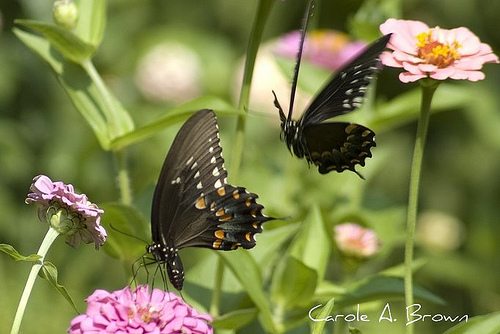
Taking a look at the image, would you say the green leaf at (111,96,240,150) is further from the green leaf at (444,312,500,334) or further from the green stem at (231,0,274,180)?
the green leaf at (444,312,500,334)

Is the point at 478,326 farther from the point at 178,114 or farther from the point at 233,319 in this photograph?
the point at 178,114

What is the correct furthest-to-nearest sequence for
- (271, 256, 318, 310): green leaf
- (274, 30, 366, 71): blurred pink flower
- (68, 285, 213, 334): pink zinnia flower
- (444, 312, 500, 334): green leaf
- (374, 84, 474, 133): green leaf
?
(274, 30, 366, 71): blurred pink flower < (374, 84, 474, 133): green leaf < (271, 256, 318, 310): green leaf < (444, 312, 500, 334): green leaf < (68, 285, 213, 334): pink zinnia flower

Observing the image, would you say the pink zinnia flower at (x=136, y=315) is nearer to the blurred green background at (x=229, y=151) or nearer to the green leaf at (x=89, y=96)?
the green leaf at (x=89, y=96)

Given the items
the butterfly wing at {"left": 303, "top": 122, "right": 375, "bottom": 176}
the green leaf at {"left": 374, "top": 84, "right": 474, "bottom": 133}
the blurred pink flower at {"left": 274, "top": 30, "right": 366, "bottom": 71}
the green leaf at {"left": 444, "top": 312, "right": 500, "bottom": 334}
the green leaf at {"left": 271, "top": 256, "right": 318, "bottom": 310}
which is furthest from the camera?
the blurred pink flower at {"left": 274, "top": 30, "right": 366, "bottom": 71}

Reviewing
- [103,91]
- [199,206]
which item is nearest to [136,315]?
[199,206]

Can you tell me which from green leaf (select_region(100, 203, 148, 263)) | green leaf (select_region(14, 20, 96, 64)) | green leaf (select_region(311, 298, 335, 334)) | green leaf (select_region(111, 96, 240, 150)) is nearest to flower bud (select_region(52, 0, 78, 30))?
green leaf (select_region(14, 20, 96, 64))

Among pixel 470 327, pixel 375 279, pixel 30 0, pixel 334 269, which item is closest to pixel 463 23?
pixel 334 269

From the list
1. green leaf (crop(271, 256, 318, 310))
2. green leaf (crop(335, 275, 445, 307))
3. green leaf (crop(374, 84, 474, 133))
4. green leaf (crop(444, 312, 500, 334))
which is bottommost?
green leaf (crop(444, 312, 500, 334))
